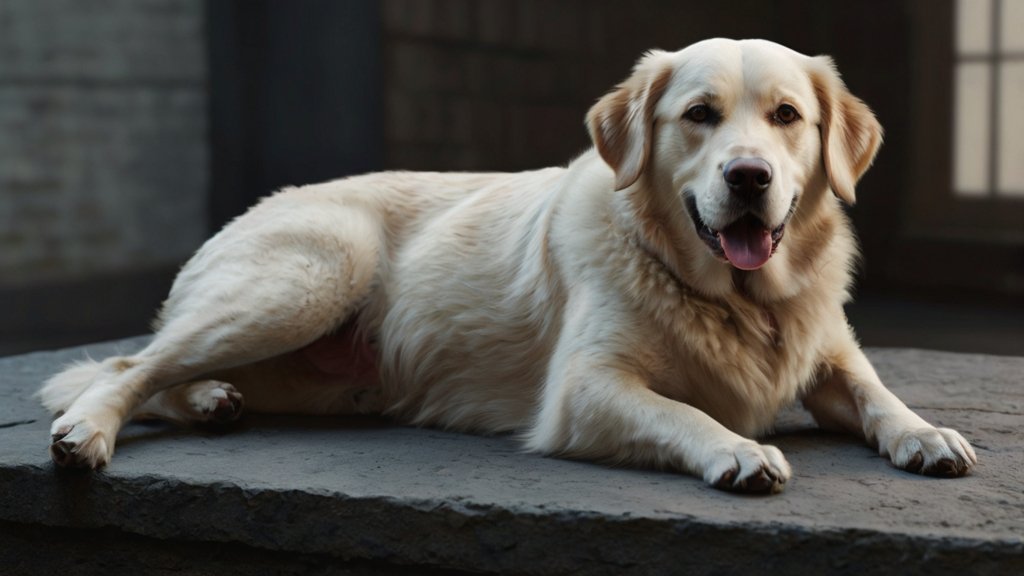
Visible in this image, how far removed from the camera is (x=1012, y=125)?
6801 mm

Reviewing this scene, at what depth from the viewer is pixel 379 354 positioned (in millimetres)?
3445

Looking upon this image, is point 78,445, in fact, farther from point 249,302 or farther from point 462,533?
point 462,533

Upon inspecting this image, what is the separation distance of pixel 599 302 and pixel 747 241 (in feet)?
1.37

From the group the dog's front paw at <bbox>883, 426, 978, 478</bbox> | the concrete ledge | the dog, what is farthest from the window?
the dog's front paw at <bbox>883, 426, 978, 478</bbox>

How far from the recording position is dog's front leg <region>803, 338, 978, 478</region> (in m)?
2.66

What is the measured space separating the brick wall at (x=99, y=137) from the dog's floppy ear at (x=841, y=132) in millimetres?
3964

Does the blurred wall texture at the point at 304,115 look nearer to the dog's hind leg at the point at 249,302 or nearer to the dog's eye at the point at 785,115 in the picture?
the dog's hind leg at the point at 249,302

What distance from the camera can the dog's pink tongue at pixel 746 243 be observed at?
272 centimetres

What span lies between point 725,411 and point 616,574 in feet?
2.11

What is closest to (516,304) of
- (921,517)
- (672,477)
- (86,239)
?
(672,477)

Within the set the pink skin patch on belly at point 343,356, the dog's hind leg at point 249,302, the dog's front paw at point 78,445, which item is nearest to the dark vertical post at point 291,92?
the dog's hind leg at point 249,302

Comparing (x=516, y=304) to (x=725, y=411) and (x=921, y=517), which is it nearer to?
(x=725, y=411)

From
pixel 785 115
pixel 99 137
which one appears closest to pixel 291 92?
pixel 99 137

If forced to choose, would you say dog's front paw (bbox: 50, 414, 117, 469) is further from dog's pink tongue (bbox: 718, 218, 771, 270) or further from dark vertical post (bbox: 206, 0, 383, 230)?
dark vertical post (bbox: 206, 0, 383, 230)
